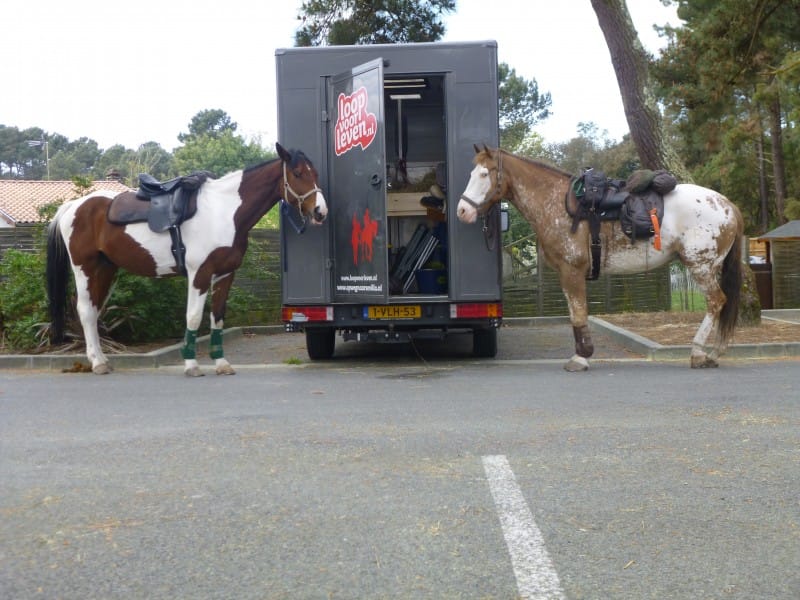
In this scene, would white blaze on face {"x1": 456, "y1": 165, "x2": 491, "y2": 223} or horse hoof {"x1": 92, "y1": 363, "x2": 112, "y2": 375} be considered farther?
horse hoof {"x1": 92, "y1": 363, "x2": 112, "y2": 375}

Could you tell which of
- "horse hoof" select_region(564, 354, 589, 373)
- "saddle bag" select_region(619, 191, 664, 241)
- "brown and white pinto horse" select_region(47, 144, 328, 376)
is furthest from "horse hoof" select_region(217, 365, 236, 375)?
"saddle bag" select_region(619, 191, 664, 241)

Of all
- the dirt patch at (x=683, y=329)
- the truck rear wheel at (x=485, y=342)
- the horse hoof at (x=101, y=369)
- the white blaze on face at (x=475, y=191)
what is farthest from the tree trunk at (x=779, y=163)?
the horse hoof at (x=101, y=369)

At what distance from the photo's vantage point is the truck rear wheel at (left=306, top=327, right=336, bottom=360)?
11.6 m

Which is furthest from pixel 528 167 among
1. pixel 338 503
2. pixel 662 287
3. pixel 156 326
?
pixel 662 287

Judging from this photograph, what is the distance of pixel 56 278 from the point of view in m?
10.8

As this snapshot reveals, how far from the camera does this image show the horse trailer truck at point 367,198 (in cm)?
1055

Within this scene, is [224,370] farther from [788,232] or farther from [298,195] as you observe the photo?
[788,232]

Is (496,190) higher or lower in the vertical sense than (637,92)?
lower

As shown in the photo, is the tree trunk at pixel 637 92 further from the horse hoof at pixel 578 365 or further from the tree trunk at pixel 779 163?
the tree trunk at pixel 779 163

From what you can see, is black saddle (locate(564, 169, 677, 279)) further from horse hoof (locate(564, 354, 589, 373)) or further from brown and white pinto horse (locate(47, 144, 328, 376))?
brown and white pinto horse (locate(47, 144, 328, 376))

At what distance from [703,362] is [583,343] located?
1.22 meters

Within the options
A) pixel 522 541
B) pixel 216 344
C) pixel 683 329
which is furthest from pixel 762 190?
pixel 522 541

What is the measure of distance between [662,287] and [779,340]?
764cm

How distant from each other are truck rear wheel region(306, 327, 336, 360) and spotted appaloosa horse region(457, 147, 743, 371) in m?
2.53
